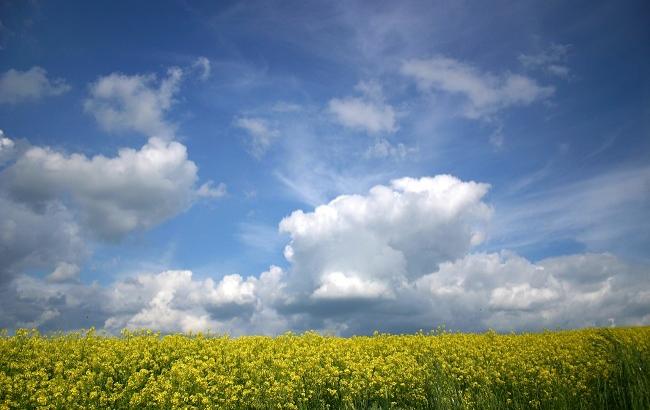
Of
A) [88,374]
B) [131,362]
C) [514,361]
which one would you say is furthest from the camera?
[514,361]

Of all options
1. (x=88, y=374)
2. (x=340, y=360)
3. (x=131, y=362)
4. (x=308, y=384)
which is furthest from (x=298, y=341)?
(x=88, y=374)

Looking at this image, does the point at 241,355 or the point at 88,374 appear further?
the point at 241,355

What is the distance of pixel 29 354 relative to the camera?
15008 millimetres

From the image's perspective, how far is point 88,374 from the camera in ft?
43.0

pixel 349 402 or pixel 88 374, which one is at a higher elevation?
pixel 88 374

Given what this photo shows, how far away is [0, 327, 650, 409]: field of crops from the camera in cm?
1216

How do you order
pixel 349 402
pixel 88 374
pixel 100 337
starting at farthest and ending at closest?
pixel 100 337, pixel 88 374, pixel 349 402

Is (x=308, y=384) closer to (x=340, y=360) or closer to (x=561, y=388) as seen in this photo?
(x=340, y=360)

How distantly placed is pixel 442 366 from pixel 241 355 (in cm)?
620

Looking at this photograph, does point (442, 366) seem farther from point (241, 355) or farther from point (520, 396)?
point (241, 355)

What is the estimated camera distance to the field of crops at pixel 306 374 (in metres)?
12.2

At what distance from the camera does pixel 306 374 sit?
1365cm

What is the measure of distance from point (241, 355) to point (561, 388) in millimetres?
9424

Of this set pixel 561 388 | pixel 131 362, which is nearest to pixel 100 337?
pixel 131 362
